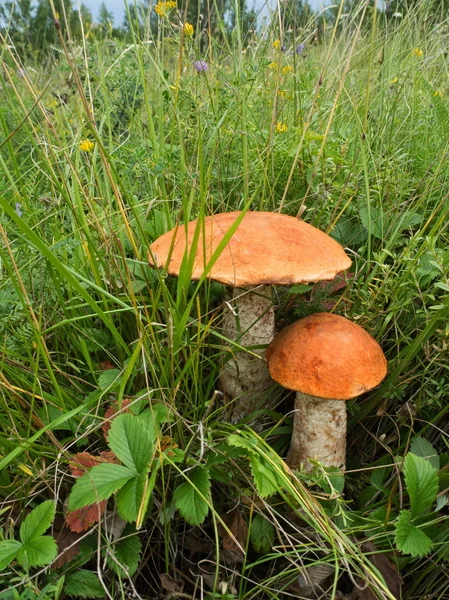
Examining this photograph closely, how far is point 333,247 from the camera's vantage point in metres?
1.42

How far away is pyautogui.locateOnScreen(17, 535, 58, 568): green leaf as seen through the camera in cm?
94

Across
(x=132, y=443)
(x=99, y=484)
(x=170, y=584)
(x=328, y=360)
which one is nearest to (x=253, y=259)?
(x=328, y=360)

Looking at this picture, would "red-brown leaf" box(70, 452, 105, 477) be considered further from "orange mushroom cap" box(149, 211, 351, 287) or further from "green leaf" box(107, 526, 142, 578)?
"orange mushroom cap" box(149, 211, 351, 287)

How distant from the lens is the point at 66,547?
1.13 m

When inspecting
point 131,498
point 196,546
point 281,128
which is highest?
point 281,128

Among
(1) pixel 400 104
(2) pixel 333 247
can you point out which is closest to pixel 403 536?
(2) pixel 333 247

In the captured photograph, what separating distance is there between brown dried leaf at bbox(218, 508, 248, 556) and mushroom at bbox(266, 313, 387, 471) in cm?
31

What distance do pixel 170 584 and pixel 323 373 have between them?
69 cm

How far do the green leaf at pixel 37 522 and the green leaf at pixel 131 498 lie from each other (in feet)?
0.53

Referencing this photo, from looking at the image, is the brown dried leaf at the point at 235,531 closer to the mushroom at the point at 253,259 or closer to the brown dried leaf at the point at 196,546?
the brown dried leaf at the point at 196,546

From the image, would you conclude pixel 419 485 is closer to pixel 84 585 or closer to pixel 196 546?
pixel 196 546

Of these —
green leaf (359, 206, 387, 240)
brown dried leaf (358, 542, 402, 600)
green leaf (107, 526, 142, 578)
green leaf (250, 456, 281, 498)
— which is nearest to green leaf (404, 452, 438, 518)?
brown dried leaf (358, 542, 402, 600)

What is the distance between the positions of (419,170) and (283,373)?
4.04 feet

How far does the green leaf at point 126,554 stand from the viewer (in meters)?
1.11
